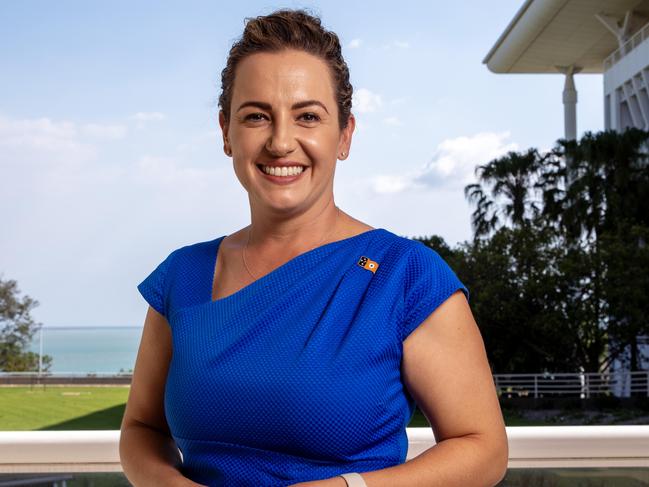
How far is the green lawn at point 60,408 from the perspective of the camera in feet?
104

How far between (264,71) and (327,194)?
18 centimetres

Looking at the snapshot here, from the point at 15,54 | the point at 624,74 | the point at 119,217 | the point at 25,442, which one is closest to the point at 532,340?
the point at 624,74

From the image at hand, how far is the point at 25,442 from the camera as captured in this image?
77.3 inches

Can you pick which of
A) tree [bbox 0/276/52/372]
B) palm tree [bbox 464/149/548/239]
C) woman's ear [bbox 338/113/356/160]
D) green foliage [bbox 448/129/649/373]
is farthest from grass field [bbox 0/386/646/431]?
woman's ear [bbox 338/113/356/160]

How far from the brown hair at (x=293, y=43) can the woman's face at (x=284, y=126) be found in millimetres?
11

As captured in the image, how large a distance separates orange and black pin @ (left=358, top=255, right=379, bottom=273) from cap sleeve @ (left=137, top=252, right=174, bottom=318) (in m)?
0.30

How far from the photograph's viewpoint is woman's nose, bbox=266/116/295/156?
1169 mm

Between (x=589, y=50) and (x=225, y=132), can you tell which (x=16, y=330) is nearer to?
(x=589, y=50)

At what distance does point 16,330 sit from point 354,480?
33.8 m

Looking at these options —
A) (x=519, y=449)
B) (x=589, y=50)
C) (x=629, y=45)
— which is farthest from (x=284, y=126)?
(x=589, y=50)

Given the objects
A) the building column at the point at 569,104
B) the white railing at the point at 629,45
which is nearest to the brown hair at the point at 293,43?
the white railing at the point at 629,45

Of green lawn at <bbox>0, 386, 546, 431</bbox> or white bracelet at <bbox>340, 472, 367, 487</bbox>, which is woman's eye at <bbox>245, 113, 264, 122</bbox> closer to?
white bracelet at <bbox>340, 472, 367, 487</bbox>

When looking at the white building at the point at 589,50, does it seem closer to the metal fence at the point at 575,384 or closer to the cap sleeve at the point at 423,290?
the metal fence at the point at 575,384

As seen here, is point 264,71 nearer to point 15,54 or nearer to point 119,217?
point 119,217
